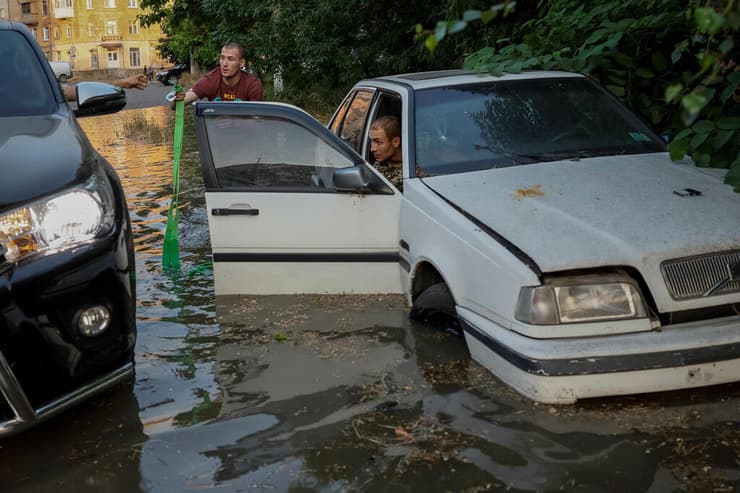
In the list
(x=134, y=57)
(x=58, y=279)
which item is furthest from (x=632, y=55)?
(x=134, y=57)

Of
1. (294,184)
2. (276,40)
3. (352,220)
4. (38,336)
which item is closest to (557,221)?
(352,220)

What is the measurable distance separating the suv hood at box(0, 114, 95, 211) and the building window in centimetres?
9207

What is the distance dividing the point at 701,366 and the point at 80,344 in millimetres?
2497

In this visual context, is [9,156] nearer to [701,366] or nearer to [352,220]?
[352,220]

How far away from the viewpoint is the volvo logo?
3.74 meters

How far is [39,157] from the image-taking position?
12.7 ft

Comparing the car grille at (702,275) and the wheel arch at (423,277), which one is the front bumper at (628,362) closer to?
the car grille at (702,275)

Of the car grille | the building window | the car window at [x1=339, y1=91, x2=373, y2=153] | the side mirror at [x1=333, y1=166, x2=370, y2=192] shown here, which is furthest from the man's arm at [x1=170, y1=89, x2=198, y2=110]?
the building window

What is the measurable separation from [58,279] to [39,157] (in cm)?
66

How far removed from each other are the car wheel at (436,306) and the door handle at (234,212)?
1.12m

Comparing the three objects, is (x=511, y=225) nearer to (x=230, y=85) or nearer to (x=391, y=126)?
(x=391, y=126)

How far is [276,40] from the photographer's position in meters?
16.7

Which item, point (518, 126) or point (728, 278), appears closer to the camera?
point (728, 278)

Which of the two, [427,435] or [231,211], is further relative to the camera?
[231,211]
